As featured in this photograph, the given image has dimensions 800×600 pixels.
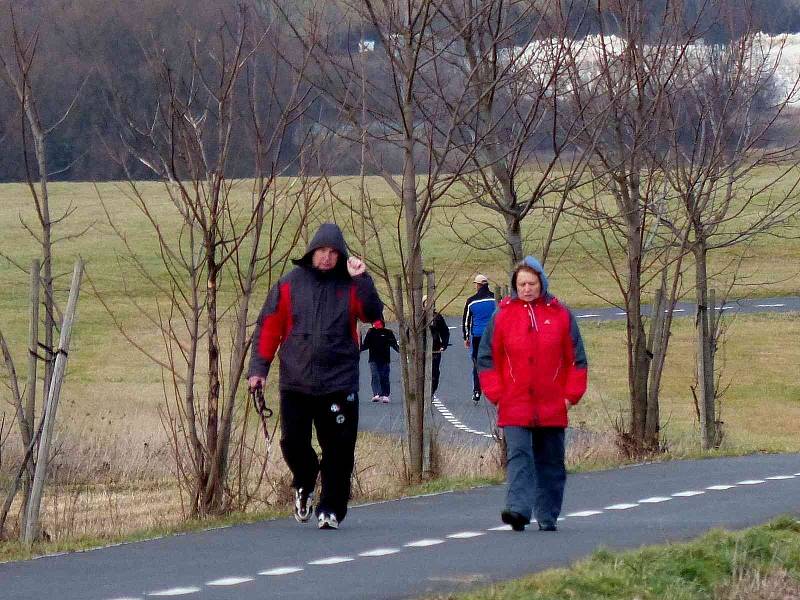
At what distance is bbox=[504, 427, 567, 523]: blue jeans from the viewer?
9.23m

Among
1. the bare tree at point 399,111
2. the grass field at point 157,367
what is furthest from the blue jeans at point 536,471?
the grass field at point 157,367

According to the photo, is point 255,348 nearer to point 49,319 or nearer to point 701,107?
point 49,319

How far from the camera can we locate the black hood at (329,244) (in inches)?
360

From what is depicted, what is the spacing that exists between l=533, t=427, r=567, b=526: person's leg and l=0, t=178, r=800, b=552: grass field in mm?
2677

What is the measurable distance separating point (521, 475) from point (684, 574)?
1664 millimetres

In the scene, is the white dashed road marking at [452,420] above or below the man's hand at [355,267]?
below

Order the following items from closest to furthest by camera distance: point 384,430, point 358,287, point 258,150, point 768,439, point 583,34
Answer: point 358,287
point 258,150
point 583,34
point 384,430
point 768,439

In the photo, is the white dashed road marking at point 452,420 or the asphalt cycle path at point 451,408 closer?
the asphalt cycle path at point 451,408

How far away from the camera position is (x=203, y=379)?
32.5 meters

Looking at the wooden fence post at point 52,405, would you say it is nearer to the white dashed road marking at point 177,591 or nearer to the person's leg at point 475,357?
the white dashed road marking at point 177,591

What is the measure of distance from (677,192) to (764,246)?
47.4 m

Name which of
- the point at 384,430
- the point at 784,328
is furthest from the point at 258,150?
the point at 784,328

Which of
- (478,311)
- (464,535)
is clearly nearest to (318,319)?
(464,535)

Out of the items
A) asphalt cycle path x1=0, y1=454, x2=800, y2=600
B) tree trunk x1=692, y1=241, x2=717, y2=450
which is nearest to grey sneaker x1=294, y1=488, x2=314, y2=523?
asphalt cycle path x1=0, y1=454, x2=800, y2=600
